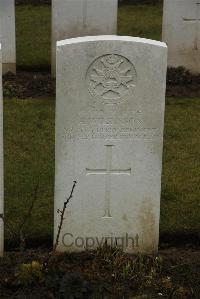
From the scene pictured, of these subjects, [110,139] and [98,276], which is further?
[110,139]

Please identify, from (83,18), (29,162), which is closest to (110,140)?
(29,162)

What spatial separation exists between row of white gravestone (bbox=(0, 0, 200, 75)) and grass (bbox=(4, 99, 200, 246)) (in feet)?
3.79

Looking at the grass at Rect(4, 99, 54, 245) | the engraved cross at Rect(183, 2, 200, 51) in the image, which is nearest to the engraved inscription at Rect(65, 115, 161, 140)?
the grass at Rect(4, 99, 54, 245)

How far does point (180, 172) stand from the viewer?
24.1 feet

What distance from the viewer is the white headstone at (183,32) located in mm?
10234

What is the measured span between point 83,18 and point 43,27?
322 centimetres

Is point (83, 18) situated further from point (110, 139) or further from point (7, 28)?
point (110, 139)

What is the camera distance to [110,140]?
5477mm

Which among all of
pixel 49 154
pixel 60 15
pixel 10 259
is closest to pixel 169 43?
pixel 60 15

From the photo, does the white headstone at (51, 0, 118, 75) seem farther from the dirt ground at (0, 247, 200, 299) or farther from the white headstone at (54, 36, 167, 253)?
the dirt ground at (0, 247, 200, 299)

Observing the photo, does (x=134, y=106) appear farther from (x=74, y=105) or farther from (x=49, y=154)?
(x=49, y=154)

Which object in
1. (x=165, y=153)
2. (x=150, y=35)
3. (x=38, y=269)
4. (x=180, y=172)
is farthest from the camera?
(x=150, y=35)

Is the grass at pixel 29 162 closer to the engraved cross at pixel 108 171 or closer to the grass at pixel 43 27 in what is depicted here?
the engraved cross at pixel 108 171

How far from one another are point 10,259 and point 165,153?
2.71 metres
